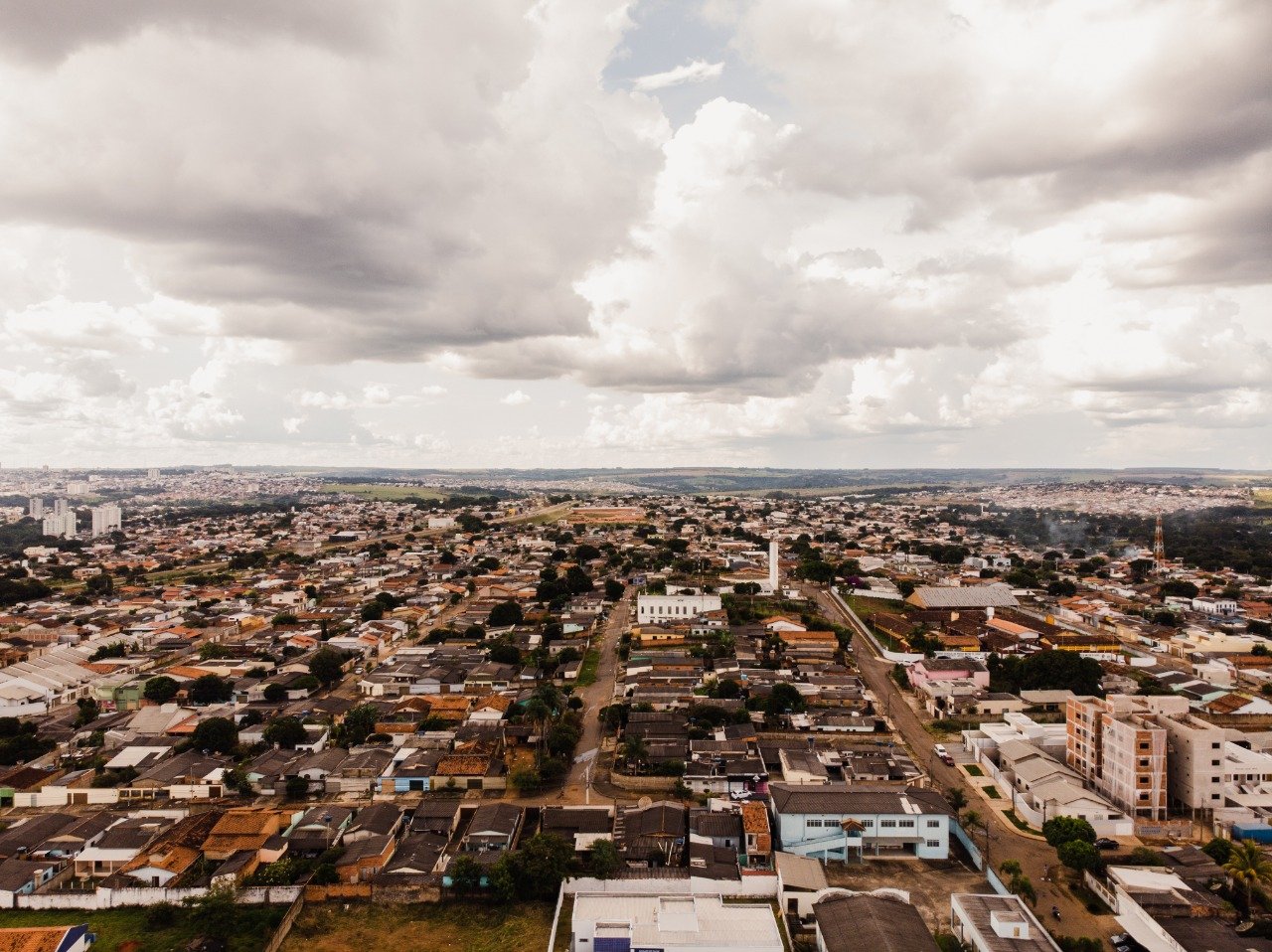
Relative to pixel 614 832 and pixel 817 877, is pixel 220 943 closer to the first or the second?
pixel 614 832

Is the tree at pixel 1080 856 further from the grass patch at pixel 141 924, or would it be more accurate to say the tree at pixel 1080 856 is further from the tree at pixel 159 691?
the tree at pixel 159 691

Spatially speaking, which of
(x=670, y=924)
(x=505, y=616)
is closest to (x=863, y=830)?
(x=670, y=924)

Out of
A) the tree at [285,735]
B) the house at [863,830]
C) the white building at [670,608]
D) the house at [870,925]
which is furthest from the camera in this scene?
the white building at [670,608]

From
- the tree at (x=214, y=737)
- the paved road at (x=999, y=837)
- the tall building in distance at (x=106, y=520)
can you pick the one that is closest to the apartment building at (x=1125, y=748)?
the paved road at (x=999, y=837)

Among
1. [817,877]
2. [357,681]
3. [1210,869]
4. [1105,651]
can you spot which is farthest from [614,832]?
[1105,651]

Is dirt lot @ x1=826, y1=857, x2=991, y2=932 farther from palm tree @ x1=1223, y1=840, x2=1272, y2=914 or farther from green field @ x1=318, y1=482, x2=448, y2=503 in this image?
green field @ x1=318, y1=482, x2=448, y2=503

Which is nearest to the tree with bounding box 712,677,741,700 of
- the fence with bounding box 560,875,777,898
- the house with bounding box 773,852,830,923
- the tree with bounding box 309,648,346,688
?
the house with bounding box 773,852,830,923

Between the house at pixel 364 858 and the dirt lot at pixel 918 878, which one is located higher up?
the house at pixel 364 858
